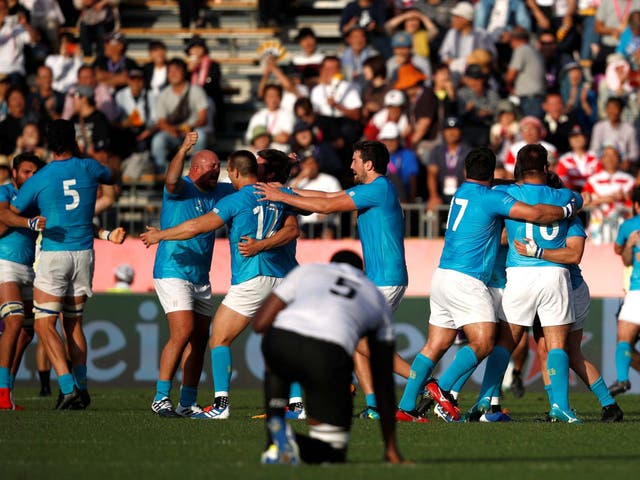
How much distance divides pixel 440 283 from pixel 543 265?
37.5 inches

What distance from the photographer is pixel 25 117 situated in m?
23.9

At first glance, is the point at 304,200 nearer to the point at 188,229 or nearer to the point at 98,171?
the point at 188,229

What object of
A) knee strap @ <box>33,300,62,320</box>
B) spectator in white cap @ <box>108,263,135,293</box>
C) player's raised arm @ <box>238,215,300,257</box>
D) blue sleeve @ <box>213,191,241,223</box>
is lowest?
spectator in white cap @ <box>108,263,135,293</box>

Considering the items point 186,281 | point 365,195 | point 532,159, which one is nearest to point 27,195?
point 186,281

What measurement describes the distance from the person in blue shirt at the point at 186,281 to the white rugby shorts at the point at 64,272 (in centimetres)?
96

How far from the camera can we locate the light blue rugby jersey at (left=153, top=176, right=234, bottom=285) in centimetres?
1355

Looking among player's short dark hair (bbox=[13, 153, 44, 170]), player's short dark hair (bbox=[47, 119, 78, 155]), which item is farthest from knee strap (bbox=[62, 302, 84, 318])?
player's short dark hair (bbox=[13, 153, 44, 170])

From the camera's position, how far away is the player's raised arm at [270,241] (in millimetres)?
12930

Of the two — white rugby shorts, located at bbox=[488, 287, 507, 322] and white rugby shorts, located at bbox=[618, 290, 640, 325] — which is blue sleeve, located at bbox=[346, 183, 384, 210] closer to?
white rugby shorts, located at bbox=[488, 287, 507, 322]

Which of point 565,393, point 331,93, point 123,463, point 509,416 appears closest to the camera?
point 123,463

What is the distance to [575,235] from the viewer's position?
1270cm

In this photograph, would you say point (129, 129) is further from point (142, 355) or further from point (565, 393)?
point (565, 393)

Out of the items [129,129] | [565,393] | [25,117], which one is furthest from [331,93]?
[565,393]

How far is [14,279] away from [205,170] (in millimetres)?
2606
